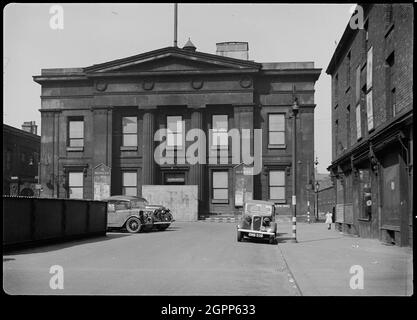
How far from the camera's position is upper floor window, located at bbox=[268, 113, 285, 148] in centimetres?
4309

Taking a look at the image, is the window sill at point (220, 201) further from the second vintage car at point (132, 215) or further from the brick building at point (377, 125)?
the second vintage car at point (132, 215)

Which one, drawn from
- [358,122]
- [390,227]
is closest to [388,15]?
[358,122]

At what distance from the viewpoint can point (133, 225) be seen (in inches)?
1015

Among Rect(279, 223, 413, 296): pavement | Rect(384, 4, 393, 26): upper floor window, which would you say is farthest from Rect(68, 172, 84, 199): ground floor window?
Rect(384, 4, 393, 26): upper floor window

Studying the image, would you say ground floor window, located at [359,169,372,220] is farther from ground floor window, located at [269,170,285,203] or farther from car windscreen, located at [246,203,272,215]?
ground floor window, located at [269,170,285,203]

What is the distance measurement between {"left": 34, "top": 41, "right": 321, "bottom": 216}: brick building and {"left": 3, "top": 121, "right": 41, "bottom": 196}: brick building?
17.3 feet

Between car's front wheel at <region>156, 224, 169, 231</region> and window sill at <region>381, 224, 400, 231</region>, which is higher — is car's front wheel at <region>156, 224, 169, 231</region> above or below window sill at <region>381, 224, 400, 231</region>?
below

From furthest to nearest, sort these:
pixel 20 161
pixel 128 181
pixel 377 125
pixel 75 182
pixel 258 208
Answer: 1. pixel 20 161
2. pixel 75 182
3. pixel 128 181
4. pixel 258 208
5. pixel 377 125

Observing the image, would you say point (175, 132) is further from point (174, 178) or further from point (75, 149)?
point (75, 149)

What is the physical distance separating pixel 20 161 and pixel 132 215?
96.5 ft

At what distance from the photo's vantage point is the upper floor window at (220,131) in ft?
142

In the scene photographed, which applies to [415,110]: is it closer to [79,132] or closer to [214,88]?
[214,88]

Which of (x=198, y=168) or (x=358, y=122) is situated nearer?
(x=358, y=122)

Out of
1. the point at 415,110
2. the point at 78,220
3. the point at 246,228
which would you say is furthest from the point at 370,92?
the point at 415,110
